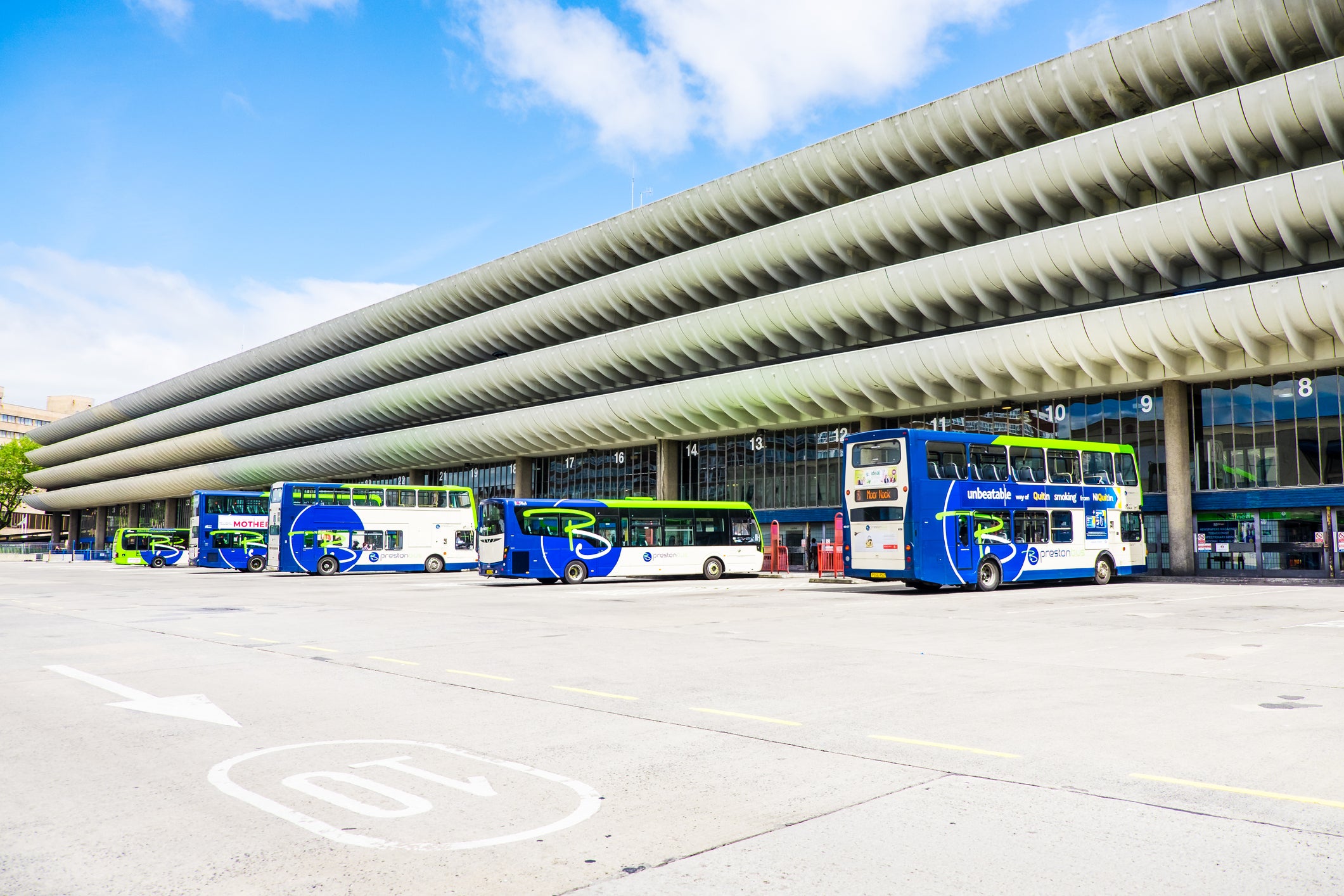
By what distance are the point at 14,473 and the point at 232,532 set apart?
89.0 metres

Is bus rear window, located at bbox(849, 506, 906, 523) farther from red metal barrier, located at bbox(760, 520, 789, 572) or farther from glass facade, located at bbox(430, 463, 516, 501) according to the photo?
glass facade, located at bbox(430, 463, 516, 501)

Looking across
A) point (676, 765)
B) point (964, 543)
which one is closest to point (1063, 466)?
point (964, 543)

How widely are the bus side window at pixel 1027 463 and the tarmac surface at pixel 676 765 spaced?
1348cm

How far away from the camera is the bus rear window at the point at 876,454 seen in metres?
26.3

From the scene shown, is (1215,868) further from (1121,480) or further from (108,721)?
(1121,480)

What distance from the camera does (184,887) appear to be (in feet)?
13.8

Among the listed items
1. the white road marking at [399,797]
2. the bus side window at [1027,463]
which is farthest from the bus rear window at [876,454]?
the white road marking at [399,797]

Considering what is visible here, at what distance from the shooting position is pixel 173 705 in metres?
8.90

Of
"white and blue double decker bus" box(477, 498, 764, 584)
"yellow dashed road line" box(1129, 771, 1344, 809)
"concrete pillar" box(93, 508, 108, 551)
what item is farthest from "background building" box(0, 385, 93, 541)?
"yellow dashed road line" box(1129, 771, 1344, 809)

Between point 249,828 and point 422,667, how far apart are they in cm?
641

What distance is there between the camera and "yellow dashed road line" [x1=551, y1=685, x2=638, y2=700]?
9211mm

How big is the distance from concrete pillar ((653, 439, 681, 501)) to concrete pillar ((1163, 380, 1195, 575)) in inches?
984

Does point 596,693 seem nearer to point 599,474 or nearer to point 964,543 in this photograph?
point 964,543

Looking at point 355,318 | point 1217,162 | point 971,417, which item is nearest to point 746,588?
point 971,417
